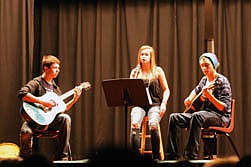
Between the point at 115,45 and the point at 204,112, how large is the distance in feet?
8.28

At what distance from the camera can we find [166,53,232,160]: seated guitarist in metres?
4.95

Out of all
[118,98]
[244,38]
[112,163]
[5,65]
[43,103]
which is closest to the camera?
[112,163]

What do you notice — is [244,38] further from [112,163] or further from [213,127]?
[112,163]

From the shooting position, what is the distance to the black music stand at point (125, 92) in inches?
188

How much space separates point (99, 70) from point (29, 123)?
2122 mm

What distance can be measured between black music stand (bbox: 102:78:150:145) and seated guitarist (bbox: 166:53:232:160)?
503 millimetres

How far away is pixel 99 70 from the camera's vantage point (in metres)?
7.15

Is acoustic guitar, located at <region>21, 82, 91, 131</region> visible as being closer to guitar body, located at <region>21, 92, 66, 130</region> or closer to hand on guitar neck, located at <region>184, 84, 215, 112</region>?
guitar body, located at <region>21, 92, 66, 130</region>

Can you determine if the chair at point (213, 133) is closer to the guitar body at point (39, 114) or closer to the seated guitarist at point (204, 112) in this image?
the seated guitarist at point (204, 112)

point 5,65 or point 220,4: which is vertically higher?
point 220,4

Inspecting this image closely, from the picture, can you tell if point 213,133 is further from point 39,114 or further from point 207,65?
point 39,114

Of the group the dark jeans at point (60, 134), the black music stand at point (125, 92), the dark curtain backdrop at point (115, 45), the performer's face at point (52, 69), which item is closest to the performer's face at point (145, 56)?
the black music stand at point (125, 92)

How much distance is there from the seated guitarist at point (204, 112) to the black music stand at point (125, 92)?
1.65ft

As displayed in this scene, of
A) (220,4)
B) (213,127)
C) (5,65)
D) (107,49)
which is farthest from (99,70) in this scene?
(213,127)
